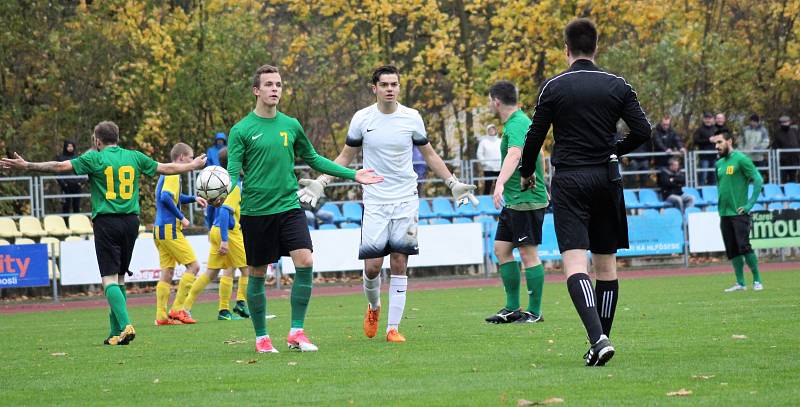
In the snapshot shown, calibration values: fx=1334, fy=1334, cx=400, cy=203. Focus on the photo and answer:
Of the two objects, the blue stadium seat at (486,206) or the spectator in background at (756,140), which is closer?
the blue stadium seat at (486,206)

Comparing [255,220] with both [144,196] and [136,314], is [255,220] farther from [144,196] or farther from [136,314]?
[144,196]

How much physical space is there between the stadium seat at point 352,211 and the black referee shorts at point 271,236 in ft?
48.8

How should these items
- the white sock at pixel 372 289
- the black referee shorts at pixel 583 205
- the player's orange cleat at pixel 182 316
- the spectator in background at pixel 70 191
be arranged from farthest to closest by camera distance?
the spectator in background at pixel 70 191 → the player's orange cleat at pixel 182 316 → the white sock at pixel 372 289 → the black referee shorts at pixel 583 205

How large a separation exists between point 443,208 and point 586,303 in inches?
719

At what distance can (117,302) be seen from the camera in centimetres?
1231

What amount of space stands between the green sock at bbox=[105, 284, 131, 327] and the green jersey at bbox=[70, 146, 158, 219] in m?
0.70

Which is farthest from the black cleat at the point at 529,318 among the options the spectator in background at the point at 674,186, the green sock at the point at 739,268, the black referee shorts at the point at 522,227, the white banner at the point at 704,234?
the spectator in background at the point at 674,186

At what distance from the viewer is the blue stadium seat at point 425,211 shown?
25970 mm

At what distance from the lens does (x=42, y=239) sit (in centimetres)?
2400

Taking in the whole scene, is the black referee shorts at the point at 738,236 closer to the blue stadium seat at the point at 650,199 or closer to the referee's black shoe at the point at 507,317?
the referee's black shoe at the point at 507,317

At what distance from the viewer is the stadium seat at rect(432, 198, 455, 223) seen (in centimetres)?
2645

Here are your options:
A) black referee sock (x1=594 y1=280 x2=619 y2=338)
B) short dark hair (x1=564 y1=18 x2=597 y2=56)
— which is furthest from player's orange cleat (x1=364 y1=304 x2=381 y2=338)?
short dark hair (x1=564 y1=18 x2=597 y2=56)

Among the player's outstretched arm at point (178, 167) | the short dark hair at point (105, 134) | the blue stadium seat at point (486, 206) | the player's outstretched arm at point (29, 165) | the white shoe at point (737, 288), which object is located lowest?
the white shoe at point (737, 288)

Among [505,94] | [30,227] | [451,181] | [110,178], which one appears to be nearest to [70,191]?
[30,227]
